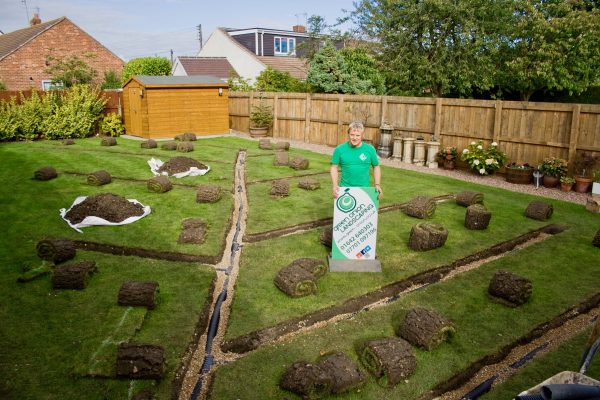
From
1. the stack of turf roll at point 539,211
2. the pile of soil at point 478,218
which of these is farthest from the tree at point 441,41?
the pile of soil at point 478,218

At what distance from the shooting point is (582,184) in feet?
42.4

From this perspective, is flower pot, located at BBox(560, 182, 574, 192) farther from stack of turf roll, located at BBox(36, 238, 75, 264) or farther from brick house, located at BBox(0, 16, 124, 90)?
brick house, located at BBox(0, 16, 124, 90)

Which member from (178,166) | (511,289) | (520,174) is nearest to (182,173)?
(178,166)

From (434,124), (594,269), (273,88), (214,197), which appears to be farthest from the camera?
(273,88)

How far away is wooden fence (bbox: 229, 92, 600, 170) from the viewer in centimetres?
1341

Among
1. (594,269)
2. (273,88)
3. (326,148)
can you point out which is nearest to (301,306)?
(594,269)

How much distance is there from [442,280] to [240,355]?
138 inches

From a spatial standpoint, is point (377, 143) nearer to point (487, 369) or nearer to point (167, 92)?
→ point (167, 92)

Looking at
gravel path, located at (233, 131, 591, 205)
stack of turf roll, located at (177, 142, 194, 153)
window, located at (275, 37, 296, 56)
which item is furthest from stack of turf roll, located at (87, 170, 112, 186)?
window, located at (275, 37, 296, 56)

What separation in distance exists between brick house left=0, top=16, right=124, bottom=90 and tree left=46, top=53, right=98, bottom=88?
2.95ft

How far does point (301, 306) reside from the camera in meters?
6.32

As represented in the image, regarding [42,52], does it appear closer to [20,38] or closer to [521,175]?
[20,38]

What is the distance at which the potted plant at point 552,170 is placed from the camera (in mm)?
13383

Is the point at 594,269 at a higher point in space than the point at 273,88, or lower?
lower
